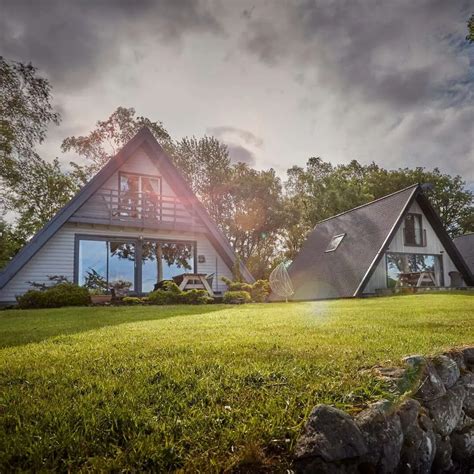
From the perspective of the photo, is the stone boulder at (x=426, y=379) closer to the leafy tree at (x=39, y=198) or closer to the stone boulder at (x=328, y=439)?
the stone boulder at (x=328, y=439)

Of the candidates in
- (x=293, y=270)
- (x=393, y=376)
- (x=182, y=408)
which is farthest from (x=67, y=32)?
(x=293, y=270)

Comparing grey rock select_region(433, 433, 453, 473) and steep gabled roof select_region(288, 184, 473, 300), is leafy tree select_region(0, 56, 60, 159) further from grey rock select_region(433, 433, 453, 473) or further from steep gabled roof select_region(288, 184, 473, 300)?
grey rock select_region(433, 433, 453, 473)

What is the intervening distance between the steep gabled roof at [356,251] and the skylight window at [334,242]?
19cm

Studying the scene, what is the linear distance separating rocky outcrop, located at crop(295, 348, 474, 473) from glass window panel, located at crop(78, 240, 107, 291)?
44.6 ft

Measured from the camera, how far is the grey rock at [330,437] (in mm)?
2237

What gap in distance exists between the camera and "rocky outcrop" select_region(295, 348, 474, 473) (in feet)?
7.53

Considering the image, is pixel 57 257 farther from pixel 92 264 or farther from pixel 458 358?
pixel 458 358

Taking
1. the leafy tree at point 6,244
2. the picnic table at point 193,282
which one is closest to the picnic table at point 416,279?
the picnic table at point 193,282

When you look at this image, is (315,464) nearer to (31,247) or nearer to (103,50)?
(103,50)

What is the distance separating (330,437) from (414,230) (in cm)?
1921

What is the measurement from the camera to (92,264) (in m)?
15.1

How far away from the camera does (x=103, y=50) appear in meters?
8.42

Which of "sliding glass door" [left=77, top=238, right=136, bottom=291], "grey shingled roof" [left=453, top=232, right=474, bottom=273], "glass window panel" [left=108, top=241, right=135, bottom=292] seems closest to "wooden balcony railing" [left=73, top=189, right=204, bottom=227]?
"sliding glass door" [left=77, top=238, right=136, bottom=291]

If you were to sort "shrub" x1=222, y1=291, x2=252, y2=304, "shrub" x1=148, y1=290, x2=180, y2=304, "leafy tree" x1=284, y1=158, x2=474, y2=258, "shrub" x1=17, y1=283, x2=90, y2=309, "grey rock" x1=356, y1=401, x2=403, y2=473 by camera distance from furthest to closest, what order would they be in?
1. "leafy tree" x1=284, y1=158, x2=474, y2=258
2. "shrub" x1=222, y1=291, x2=252, y2=304
3. "shrub" x1=148, y1=290, x2=180, y2=304
4. "shrub" x1=17, y1=283, x2=90, y2=309
5. "grey rock" x1=356, y1=401, x2=403, y2=473
